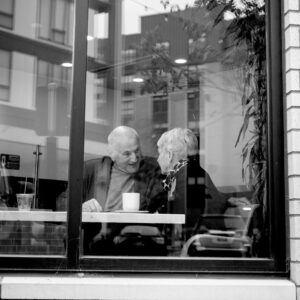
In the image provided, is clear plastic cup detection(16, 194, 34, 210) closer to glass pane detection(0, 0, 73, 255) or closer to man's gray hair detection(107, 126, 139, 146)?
glass pane detection(0, 0, 73, 255)

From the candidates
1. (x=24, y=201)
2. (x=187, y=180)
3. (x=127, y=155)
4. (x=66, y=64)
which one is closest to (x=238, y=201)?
(x=187, y=180)

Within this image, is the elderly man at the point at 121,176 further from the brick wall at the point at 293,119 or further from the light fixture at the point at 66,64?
the brick wall at the point at 293,119

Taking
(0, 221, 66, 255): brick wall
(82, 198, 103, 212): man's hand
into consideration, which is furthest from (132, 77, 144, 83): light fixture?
(0, 221, 66, 255): brick wall

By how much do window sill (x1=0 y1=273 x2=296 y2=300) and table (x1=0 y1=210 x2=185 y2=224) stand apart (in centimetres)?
39

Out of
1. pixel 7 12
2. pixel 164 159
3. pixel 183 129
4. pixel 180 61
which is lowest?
pixel 164 159

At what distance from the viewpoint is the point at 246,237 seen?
2910mm

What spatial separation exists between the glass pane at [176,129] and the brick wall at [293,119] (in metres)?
0.18

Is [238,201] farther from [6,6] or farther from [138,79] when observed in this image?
[6,6]

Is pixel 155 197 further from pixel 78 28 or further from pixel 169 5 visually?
pixel 169 5

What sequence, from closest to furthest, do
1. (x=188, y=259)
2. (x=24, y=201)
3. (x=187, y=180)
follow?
(x=188, y=259)
(x=24, y=201)
(x=187, y=180)

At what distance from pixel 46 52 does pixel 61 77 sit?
0.39m

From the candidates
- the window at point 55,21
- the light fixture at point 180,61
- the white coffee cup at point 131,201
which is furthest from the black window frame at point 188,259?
the light fixture at point 180,61

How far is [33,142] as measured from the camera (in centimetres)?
464

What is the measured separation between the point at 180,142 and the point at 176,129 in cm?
27
